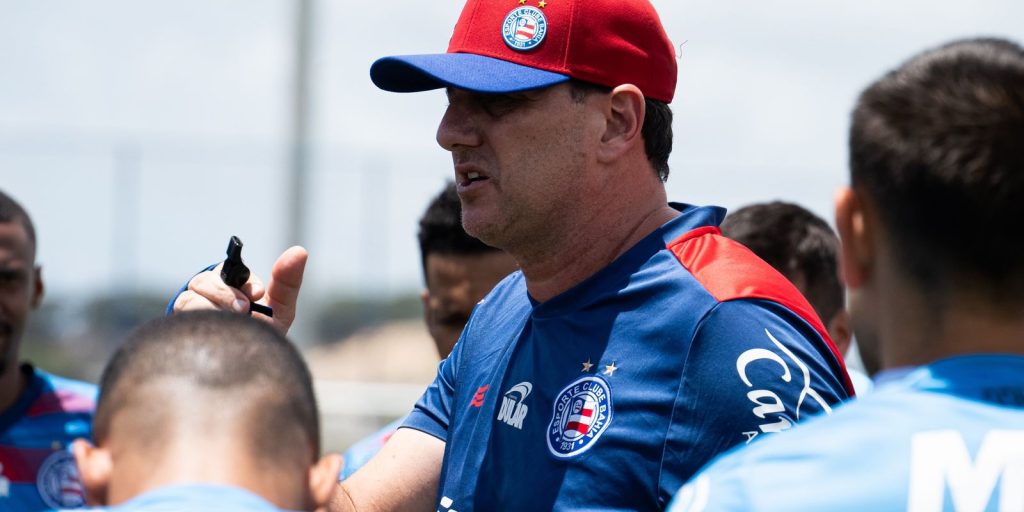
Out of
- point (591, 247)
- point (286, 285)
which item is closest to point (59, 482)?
point (286, 285)

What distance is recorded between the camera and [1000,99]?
1.88 metres

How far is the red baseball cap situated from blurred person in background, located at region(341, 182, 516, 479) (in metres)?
1.80

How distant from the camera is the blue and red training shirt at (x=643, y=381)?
269cm

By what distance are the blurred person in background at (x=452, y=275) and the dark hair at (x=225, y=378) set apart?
9.23 feet

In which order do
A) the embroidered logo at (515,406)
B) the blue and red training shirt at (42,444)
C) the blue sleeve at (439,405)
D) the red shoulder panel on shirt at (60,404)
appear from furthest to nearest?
the red shoulder panel on shirt at (60,404) < the blue and red training shirt at (42,444) < the blue sleeve at (439,405) < the embroidered logo at (515,406)

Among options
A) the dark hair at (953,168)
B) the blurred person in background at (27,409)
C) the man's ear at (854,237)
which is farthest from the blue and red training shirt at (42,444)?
the dark hair at (953,168)

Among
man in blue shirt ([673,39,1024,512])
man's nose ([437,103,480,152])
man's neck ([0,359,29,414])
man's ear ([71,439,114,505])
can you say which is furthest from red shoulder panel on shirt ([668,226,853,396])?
man's neck ([0,359,29,414])

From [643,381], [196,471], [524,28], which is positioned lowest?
[643,381]

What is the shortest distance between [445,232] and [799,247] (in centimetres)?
143

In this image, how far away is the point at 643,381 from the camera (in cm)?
278

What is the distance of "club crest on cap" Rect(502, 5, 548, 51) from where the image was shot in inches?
123

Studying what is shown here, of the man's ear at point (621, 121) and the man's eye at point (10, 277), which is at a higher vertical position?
the man's ear at point (621, 121)

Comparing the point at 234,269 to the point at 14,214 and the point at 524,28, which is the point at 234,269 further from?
the point at 14,214

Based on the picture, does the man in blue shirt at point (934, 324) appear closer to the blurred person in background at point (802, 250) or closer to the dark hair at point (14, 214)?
the blurred person in background at point (802, 250)
